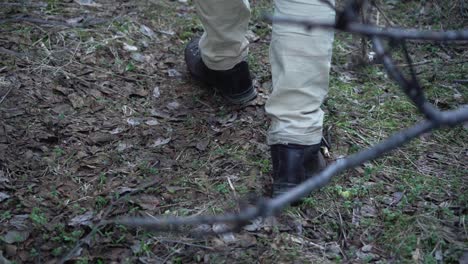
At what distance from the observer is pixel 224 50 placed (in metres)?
2.81

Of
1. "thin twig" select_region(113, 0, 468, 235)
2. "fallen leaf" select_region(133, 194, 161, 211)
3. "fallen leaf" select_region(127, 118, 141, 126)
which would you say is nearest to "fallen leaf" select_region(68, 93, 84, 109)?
"fallen leaf" select_region(127, 118, 141, 126)

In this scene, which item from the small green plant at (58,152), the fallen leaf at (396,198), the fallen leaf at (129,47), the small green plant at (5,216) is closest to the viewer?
the small green plant at (5,216)

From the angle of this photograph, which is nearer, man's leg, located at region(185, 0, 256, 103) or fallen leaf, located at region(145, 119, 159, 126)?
man's leg, located at region(185, 0, 256, 103)

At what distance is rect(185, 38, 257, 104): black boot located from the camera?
9.52 feet

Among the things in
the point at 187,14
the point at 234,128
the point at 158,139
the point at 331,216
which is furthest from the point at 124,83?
the point at 331,216

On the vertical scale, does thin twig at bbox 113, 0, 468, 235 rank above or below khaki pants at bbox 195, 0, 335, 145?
above

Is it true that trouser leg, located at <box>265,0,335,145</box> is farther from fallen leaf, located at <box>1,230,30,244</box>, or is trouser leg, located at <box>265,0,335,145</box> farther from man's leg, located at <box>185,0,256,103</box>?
fallen leaf, located at <box>1,230,30,244</box>

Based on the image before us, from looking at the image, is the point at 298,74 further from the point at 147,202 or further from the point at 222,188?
the point at 147,202

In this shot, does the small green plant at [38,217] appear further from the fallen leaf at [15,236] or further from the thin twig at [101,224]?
the thin twig at [101,224]

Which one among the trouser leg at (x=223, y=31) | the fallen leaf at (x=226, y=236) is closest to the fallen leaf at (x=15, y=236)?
the fallen leaf at (x=226, y=236)

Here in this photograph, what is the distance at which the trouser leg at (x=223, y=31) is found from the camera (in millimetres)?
2604

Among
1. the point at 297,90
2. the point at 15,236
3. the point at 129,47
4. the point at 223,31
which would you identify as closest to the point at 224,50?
the point at 223,31

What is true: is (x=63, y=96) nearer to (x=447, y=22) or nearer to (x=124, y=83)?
(x=124, y=83)

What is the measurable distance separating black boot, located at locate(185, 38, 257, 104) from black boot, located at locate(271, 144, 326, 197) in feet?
2.47
